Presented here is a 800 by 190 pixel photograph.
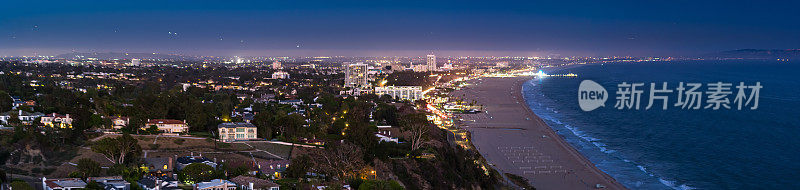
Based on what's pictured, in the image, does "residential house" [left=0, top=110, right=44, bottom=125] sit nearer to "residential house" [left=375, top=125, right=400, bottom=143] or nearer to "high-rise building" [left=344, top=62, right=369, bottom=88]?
"residential house" [left=375, top=125, right=400, bottom=143]

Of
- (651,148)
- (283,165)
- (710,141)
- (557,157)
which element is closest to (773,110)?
(710,141)

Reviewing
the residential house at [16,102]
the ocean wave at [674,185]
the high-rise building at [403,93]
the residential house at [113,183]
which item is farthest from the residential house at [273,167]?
the high-rise building at [403,93]

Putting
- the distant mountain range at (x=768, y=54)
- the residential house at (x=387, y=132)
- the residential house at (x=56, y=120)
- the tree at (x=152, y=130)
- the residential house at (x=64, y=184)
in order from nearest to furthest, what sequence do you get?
the residential house at (x=64, y=184)
the residential house at (x=56, y=120)
the tree at (x=152, y=130)
the residential house at (x=387, y=132)
the distant mountain range at (x=768, y=54)

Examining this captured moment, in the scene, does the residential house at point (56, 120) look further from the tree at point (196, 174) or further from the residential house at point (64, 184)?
the tree at point (196, 174)

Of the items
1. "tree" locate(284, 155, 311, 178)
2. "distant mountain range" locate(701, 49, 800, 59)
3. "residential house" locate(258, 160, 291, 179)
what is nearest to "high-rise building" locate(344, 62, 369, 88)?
"residential house" locate(258, 160, 291, 179)

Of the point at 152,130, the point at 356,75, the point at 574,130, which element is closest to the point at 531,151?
the point at 574,130

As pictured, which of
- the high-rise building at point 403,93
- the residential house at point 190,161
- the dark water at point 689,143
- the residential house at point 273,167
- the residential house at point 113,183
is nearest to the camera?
the residential house at point 113,183
